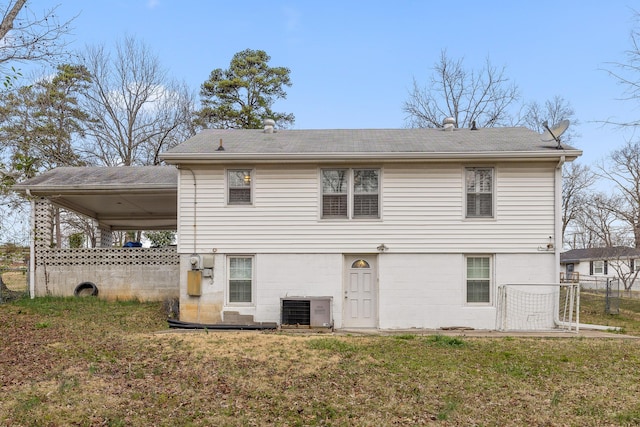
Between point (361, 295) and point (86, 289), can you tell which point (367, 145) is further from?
point (86, 289)

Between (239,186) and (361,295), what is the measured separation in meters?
3.91

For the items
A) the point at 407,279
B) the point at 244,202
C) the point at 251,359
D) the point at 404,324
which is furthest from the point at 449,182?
the point at 251,359

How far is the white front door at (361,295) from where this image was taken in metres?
10.7

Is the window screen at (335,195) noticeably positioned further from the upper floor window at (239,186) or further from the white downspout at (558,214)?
the white downspout at (558,214)

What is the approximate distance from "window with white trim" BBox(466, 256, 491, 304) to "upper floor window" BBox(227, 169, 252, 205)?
18.0ft

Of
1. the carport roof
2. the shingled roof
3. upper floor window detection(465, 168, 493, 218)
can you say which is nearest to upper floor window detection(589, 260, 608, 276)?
the shingled roof

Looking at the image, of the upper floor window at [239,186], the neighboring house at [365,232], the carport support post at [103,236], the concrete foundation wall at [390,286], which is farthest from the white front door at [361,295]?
the carport support post at [103,236]

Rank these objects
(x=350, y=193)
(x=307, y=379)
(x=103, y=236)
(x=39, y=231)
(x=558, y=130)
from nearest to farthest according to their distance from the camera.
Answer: (x=307, y=379) < (x=558, y=130) < (x=350, y=193) < (x=39, y=231) < (x=103, y=236)

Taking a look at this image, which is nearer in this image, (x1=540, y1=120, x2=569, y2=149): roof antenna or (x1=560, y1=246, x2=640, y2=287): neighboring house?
(x1=540, y1=120, x2=569, y2=149): roof antenna

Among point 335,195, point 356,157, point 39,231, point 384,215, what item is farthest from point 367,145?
point 39,231

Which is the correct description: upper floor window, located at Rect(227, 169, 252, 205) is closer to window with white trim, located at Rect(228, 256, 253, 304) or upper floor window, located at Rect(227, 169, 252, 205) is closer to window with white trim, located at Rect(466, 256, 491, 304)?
window with white trim, located at Rect(228, 256, 253, 304)

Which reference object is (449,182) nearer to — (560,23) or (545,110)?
(560,23)

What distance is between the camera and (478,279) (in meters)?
10.7

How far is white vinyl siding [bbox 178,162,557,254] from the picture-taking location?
34.8ft
